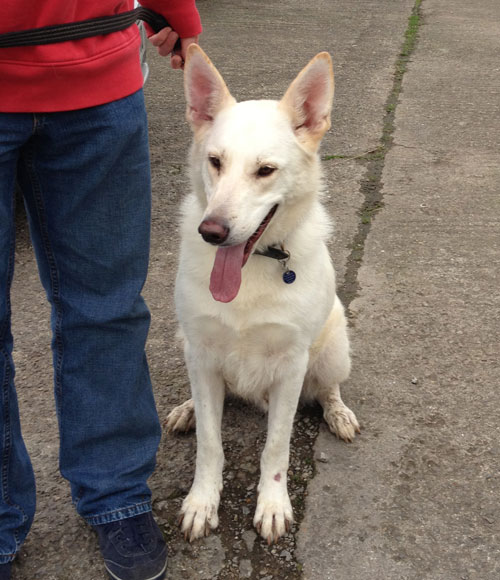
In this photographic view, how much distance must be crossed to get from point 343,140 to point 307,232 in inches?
128

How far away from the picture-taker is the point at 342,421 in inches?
105

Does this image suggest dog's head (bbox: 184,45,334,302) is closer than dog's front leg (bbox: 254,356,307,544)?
Yes

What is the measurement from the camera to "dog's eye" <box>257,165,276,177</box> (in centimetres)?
212

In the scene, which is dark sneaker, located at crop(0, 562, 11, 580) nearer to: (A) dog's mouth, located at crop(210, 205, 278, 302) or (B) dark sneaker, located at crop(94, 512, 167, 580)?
(B) dark sneaker, located at crop(94, 512, 167, 580)

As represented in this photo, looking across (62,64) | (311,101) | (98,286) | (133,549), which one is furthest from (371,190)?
(62,64)

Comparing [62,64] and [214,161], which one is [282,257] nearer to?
[214,161]

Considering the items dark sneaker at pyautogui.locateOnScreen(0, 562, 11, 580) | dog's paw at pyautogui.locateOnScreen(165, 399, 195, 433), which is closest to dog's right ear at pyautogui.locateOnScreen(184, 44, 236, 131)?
dog's paw at pyautogui.locateOnScreen(165, 399, 195, 433)

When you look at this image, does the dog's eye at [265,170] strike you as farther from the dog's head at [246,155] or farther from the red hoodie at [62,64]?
the red hoodie at [62,64]

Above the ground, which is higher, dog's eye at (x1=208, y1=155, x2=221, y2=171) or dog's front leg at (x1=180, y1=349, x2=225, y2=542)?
dog's eye at (x1=208, y1=155, x2=221, y2=171)

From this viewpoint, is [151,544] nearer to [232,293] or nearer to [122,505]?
[122,505]

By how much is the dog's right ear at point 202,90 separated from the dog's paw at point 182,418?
104 cm

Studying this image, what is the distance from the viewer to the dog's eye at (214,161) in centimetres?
215

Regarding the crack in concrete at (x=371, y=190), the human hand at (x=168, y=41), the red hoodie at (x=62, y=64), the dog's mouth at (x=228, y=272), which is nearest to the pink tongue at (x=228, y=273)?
the dog's mouth at (x=228, y=272)

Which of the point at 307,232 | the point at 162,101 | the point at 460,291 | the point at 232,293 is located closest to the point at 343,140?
the point at 162,101
